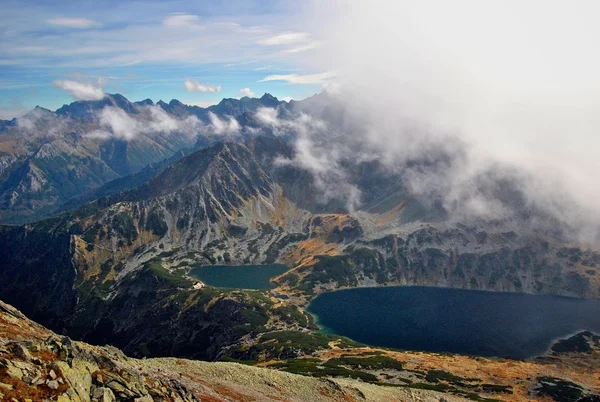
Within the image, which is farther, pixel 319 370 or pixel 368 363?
pixel 368 363

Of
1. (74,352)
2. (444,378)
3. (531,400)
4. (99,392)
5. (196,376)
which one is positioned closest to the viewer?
(99,392)

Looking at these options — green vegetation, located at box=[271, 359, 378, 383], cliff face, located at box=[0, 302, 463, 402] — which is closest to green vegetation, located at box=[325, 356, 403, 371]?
green vegetation, located at box=[271, 359, 378, 383]

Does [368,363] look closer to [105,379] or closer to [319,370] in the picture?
[319,370]

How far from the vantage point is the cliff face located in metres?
37.4

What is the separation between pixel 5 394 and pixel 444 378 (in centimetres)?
16594

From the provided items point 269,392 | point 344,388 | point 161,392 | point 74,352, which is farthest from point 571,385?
point 74,352

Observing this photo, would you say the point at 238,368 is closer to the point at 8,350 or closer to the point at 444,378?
the point at 8,350

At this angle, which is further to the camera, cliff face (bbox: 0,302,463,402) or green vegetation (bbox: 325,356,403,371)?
green vegetation (bbox: 325,356,403,371)

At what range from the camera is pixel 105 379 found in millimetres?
44969

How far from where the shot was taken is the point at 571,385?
561 ft

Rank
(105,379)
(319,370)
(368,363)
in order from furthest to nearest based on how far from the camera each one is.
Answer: (368,363), (319,370), (105,379)

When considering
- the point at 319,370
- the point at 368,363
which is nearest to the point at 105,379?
the point at 319,370

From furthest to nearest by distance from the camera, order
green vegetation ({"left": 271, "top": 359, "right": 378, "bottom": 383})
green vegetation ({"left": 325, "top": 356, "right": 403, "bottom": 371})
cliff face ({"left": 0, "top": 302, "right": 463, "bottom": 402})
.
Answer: green vegetation ({"left": 325, "top": 356, "right": 403, "bottom": 371}) < green vegetation ({"left": 271, "top": 359, "right": 378, "bottom": 383}) < cliff face ({"left": 0, "top": 302, "right": 463, "bottom": 402})

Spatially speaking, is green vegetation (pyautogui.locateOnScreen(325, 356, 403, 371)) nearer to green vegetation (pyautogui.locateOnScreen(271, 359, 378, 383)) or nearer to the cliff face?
green vegetation (pyautogui.locateOnScreen(271, 359, 378, 383))
